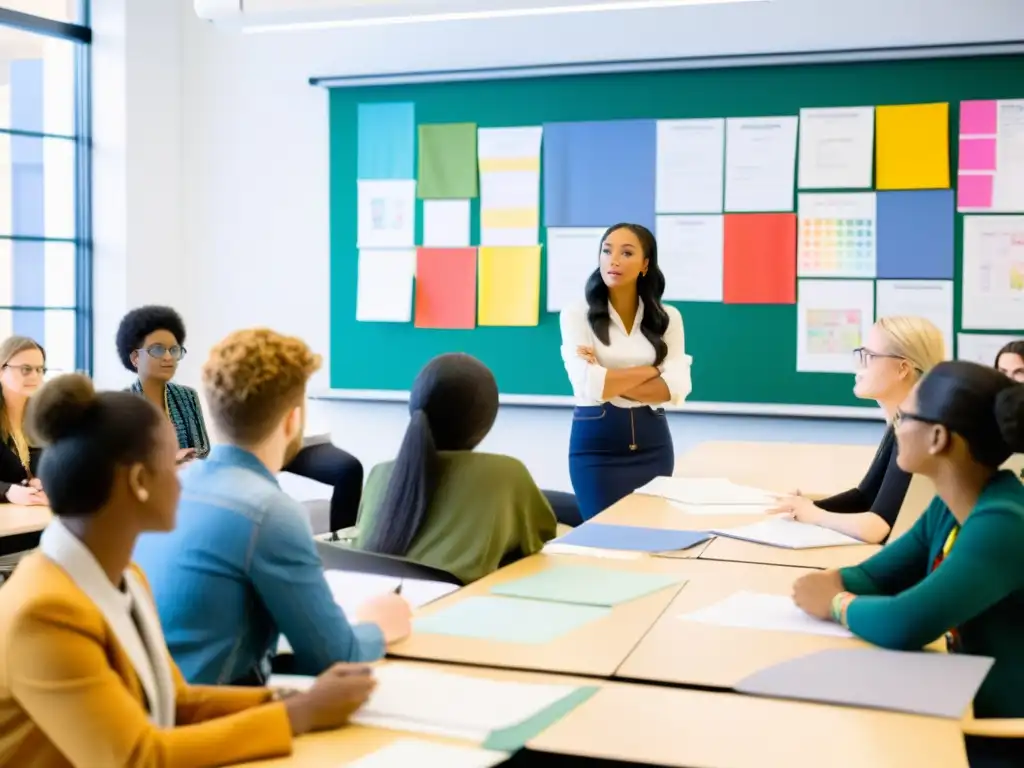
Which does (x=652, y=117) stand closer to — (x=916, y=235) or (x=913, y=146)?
(x=913, y=146)

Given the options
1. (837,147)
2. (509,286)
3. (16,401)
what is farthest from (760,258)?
(16,401)

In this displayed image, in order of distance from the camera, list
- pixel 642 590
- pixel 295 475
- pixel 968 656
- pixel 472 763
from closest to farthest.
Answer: pixel 472 763
pixel 968 656
pixel 642 590
pixel 295 475

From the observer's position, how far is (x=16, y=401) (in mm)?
3914

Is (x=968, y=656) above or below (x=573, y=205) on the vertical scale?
below

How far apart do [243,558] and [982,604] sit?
1173 millimetres

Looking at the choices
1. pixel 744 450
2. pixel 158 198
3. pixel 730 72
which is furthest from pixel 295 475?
pixel 730 72

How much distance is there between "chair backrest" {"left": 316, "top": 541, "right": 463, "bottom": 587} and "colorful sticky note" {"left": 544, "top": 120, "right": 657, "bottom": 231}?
10.3 feet

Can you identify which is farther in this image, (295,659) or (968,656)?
(968,656)

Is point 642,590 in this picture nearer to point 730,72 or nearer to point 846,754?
point 846,754

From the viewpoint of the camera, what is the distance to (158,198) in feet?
19.8

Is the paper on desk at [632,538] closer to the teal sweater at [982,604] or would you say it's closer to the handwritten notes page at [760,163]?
the teal sweater at [982,604]

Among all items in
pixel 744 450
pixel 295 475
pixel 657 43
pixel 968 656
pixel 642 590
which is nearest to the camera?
pixel 968 656

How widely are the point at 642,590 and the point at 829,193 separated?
125 inches

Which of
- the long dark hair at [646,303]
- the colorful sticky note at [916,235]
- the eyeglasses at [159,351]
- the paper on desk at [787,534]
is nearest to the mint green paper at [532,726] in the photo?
the paper on desk at [787,534]
